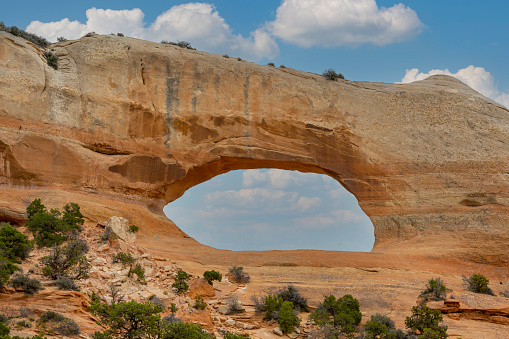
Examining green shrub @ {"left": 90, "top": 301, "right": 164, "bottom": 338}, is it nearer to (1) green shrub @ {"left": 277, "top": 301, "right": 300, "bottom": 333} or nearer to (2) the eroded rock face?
(1) green shrub @ {"left": 277, "top": 301, "right": 300, "bottom": 333}

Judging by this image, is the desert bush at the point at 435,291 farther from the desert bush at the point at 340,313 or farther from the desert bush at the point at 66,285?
the desert bush at the point at 66,285

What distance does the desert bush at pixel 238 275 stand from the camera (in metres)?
20.9

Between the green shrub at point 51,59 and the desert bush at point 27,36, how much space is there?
72.0 inches

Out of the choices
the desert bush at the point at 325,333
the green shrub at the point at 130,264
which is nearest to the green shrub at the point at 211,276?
the green shrub at the point at 130,264

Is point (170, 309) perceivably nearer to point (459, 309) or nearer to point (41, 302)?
point (41, 302)

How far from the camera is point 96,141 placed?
26750 mm

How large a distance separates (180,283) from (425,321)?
8.11m

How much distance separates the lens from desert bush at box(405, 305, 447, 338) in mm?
17025

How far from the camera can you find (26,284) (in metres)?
13.2

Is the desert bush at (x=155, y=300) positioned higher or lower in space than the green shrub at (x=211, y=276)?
lower

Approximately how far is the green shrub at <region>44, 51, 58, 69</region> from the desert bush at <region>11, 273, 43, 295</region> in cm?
1669

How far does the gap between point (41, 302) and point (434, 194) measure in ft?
70.3

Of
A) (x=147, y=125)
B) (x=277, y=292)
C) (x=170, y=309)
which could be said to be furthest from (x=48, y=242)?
(x=147, y=125)

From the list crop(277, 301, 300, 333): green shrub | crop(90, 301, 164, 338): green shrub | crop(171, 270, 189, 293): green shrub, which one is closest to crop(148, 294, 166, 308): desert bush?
crop(171, 270, 189, 293): green shrub
